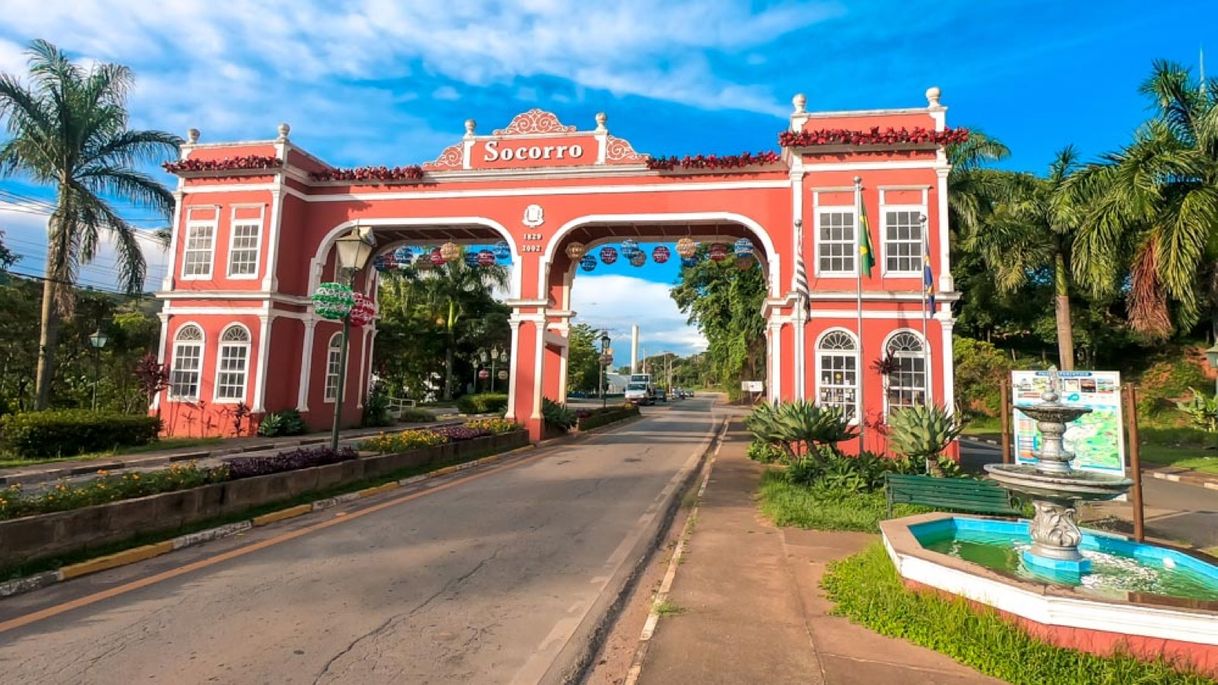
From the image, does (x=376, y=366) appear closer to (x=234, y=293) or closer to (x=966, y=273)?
(x=234, y=293)

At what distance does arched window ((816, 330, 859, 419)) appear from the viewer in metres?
15.2

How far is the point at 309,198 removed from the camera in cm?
1981

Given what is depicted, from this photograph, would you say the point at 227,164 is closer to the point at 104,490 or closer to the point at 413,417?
the point at 413,417

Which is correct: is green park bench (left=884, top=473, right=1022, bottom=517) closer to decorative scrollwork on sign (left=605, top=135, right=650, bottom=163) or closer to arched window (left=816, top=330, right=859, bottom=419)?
arched window (left=816, top=330, right=859, bottom=419)

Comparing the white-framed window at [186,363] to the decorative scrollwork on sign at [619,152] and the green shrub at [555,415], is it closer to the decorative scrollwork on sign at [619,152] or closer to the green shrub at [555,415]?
the green shrub at [555,415]

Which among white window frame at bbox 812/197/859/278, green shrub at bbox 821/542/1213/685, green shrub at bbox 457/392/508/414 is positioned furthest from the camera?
green shrub at bbox 457/392/508/414

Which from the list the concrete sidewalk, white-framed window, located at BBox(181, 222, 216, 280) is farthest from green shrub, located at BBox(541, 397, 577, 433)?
the concrete sidewalk

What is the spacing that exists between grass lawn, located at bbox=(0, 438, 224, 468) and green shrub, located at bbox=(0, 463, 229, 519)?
704cm

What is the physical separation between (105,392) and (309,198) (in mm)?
10495

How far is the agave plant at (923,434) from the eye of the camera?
1085 cm

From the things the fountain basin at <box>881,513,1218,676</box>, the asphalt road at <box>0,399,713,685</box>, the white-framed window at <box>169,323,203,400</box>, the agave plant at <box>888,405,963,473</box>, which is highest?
the white-framed window at <box>169,323,203,400</box>

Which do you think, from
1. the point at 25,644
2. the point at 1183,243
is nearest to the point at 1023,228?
the point at 1183,243

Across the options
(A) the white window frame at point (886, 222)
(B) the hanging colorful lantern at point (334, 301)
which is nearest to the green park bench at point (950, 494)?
(A) the white window frame at point (886, 222)

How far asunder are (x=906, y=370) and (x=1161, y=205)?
7.21 m
